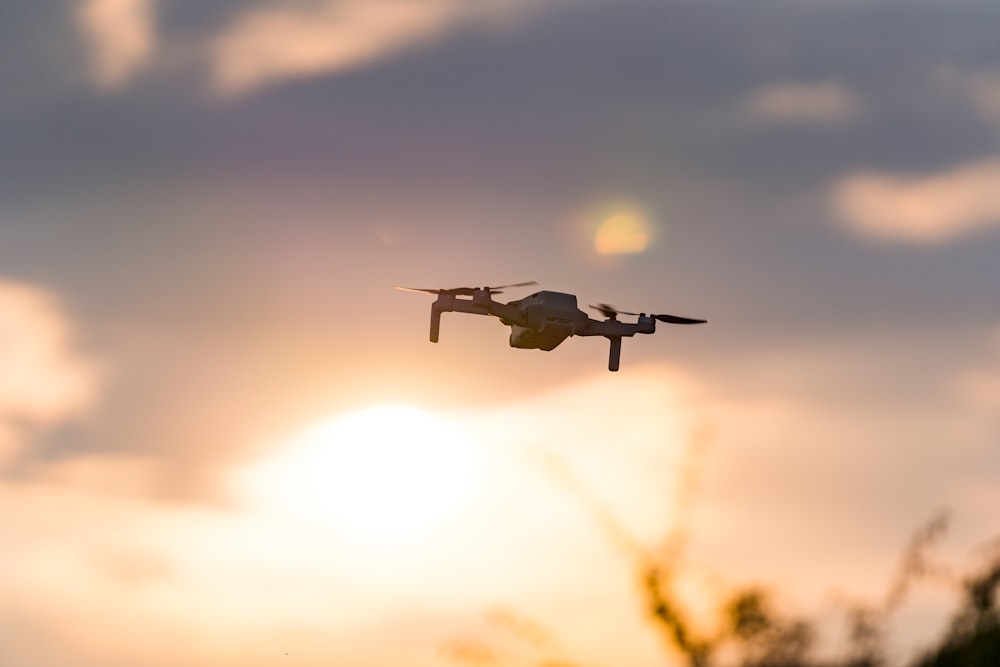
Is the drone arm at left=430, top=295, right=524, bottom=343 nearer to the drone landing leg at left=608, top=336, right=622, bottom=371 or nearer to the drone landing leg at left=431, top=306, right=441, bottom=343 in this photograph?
the drone landing leg at left=431, top=306, right=441, bottom=343

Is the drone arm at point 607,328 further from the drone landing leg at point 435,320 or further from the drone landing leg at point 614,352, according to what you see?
the drone landing leg at point 435,320

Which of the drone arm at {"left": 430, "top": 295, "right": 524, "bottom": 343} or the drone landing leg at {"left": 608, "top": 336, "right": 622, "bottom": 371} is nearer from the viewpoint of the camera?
the drone arm at {"left": 430, "top": 295, "right": 524, "bottom": 343}

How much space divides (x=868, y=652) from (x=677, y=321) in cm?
3111

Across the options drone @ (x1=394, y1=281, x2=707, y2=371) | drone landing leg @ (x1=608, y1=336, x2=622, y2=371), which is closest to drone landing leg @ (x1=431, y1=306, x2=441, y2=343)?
drone @ (x1=394, y1=281, x2=707, y2=371)

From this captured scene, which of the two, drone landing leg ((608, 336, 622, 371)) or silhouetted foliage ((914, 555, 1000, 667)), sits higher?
drone landing leg ((608, 336, 622, 371))

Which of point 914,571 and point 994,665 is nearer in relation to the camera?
point 914,571

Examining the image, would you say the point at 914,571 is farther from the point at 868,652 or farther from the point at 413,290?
the point at 413,290

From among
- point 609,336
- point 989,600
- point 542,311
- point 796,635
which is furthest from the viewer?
point 989,600

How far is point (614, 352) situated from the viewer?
99062 millimetres

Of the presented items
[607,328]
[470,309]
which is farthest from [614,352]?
[470,309]

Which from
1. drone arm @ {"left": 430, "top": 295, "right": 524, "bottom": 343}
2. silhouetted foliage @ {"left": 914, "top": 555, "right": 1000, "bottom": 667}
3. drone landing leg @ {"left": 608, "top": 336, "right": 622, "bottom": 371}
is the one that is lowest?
silhouetted foliage @ {"left": 914, "top": 555, "right": 1000, "bottom": 667}

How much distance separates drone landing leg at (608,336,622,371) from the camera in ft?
325

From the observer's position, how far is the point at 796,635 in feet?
257

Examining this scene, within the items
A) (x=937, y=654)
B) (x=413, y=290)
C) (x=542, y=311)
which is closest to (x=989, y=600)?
(x=937, y=654)
